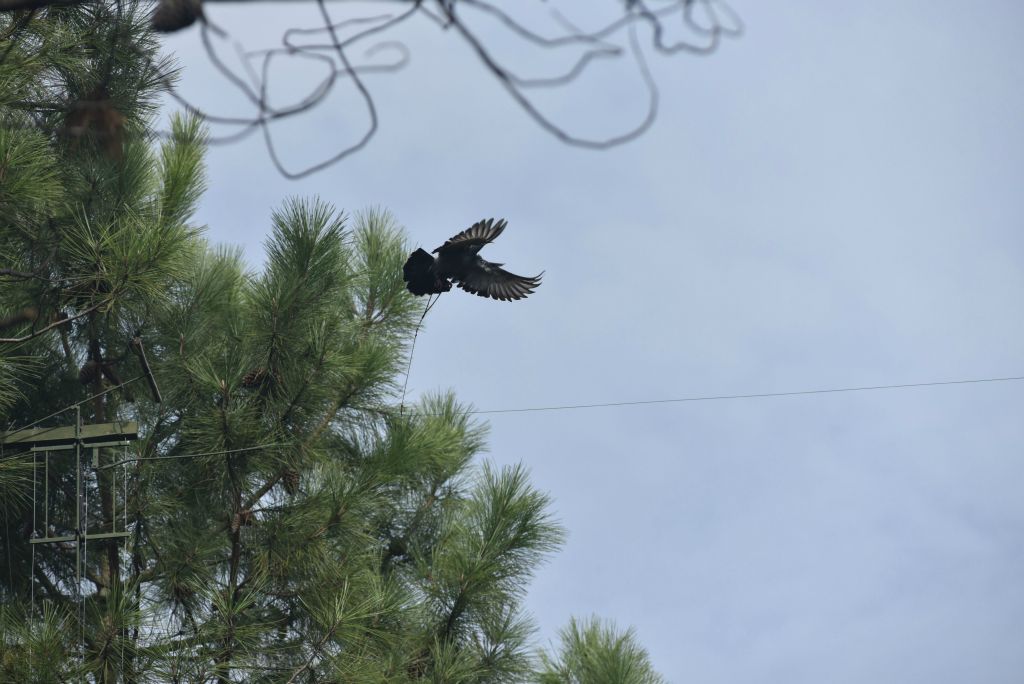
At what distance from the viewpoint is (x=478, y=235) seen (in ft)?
12.0

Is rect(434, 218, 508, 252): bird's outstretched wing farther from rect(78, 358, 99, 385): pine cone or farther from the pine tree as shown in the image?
rect(78, 358, 99, 385): pine cone

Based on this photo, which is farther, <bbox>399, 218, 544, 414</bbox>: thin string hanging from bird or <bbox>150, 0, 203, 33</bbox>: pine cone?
<bbox>399, 218, 544, 414</bbox>: thin string hanging from bird

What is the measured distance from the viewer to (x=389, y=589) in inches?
193

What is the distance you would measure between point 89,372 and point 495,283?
7.06ft

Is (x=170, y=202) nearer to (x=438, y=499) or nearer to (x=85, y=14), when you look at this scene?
(x=85, y=14)

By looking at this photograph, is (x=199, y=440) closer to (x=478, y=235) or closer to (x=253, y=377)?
(x=253, y=377)

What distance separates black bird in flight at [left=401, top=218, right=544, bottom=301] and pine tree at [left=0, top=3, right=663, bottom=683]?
118 centimetres

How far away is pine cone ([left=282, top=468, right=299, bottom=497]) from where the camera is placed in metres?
5.11

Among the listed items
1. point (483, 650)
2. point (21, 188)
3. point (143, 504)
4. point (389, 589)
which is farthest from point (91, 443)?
point (483, 650)

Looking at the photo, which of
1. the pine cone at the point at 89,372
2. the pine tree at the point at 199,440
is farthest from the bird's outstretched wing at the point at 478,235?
the pine cone at the point at 89,372

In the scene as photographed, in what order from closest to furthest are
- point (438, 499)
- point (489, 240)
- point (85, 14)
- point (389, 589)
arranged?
point (489, 240) < point (389, 589) < point (85, 14) < point (438, 499)

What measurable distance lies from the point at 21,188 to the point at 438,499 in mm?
2569

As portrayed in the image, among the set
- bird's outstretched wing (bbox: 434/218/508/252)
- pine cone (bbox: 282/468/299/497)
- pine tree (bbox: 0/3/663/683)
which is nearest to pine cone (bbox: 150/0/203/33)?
bird's outstretched wing (bbox: 434/218/508/252)

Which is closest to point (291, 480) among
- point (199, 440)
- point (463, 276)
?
point (199, 440)
